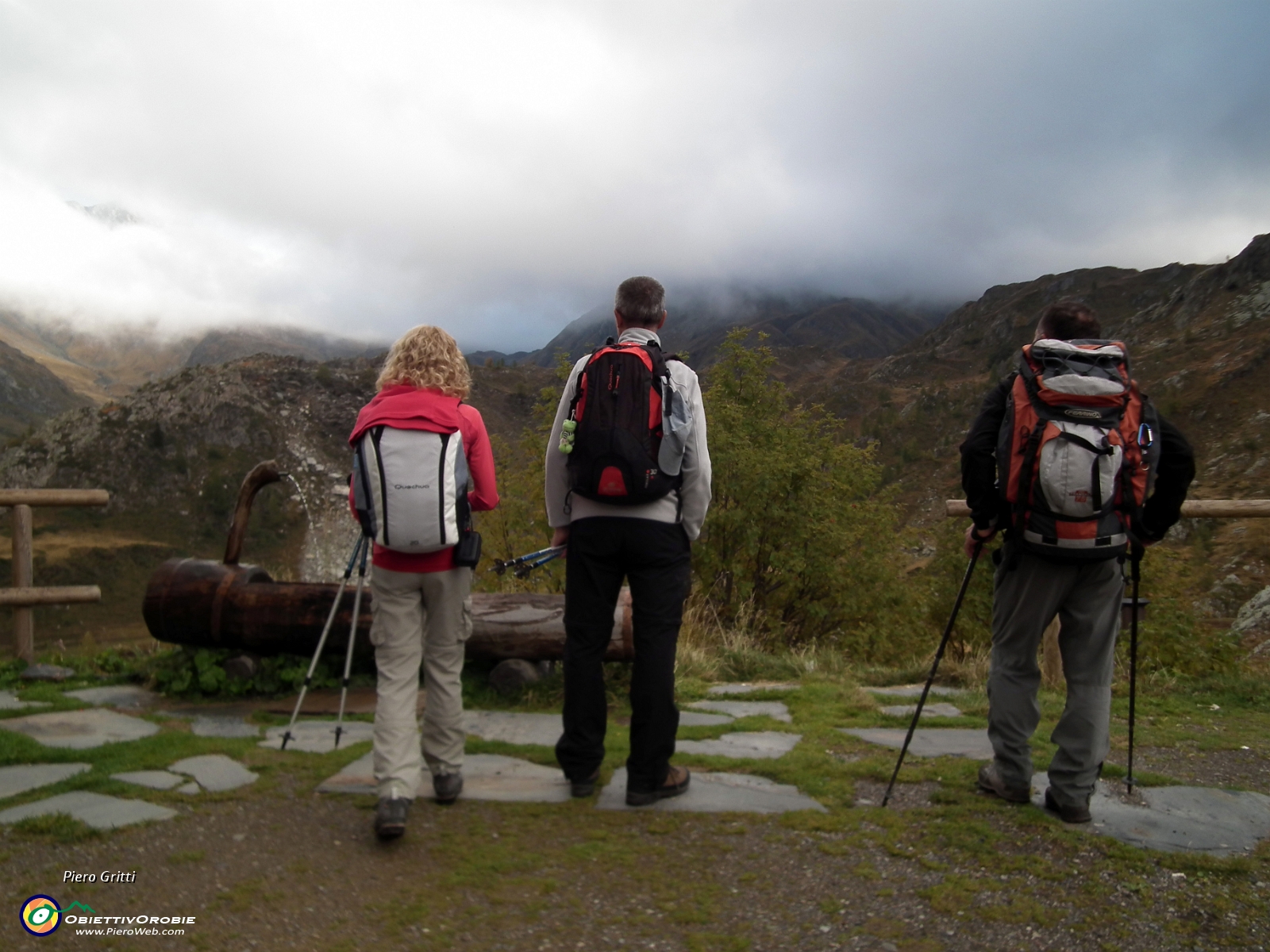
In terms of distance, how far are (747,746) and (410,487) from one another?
2.43m

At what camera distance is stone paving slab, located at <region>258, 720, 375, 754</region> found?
4.73 m

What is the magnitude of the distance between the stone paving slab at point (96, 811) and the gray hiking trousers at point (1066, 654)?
3.53 metres

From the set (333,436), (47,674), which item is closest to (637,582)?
(47,674)

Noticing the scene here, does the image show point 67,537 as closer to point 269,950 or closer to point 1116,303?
point 269,950

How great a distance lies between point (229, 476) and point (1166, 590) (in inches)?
2093

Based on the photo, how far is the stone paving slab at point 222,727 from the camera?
4974 mm

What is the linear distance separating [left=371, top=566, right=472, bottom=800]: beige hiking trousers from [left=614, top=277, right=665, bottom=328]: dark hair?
4.38 ft

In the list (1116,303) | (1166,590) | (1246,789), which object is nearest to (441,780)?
(1246,789)

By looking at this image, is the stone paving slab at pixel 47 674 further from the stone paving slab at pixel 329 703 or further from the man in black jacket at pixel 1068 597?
the man in black jacket at pixel 1068 597

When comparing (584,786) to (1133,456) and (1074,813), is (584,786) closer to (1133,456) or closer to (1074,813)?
(1074,813)

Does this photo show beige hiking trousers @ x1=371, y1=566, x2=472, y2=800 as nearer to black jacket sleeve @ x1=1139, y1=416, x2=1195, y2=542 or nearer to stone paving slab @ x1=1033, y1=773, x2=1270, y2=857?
stone paving slab @ x1=1033, y1=773, x2=1270, y2=857

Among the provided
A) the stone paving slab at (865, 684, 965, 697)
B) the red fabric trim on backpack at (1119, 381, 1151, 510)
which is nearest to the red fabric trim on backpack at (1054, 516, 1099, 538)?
the red fabric trim on backpack at (1119, 381, 1151, 510)

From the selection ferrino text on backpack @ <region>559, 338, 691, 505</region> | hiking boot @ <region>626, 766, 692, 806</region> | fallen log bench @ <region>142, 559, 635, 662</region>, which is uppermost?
ferrino text on backpack @ <region>559, 338, 691, 505</region>

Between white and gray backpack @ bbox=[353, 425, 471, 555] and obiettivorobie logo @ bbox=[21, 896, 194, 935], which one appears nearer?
obiettivorobie logo @ bbox=[21, 896, 194, 935]
